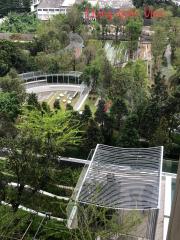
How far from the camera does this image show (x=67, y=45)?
2823 cm

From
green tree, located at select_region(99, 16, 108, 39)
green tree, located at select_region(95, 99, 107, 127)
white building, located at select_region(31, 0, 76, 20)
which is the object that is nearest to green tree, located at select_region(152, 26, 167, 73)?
green tree, located at select_region(99, 16, 108, 39)

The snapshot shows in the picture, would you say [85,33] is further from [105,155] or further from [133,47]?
[105,155]

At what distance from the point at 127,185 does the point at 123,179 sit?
313 millimetres

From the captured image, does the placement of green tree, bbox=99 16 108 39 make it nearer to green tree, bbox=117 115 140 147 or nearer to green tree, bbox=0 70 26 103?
green tree, bbox=0 70 26 103

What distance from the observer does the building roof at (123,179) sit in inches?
374

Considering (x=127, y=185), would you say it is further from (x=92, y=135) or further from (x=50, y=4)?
(x=50, y=4)

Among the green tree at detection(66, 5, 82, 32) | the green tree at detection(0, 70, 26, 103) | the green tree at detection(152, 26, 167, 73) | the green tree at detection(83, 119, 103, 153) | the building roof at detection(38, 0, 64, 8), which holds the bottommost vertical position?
the green tree at detection(83, 119, 103, 153)

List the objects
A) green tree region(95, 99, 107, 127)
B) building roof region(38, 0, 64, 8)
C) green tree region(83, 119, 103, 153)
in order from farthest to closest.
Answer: building roof region(38, 0, 64, 8)
green tree region(95, 99, 107, 127)
green tree region(83, 119, 103, 153)

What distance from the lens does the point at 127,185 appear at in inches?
408

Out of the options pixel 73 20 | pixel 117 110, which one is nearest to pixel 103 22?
pixel 73 20

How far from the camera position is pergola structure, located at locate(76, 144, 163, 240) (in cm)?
922

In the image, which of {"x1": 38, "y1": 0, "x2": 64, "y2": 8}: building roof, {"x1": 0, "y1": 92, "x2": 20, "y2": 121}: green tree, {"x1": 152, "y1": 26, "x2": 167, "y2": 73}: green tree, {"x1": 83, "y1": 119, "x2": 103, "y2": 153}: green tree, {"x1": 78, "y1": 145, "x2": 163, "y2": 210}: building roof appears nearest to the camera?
{"x1": 78, "y1": 145, "x2": 163, "y2": 210}: building roof

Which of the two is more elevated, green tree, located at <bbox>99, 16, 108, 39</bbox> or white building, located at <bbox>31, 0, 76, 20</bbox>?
white building, located at <bbox>31, 0, 76, 20</bbox>

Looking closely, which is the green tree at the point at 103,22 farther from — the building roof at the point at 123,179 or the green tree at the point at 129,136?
the building roof at the point at 123,179
